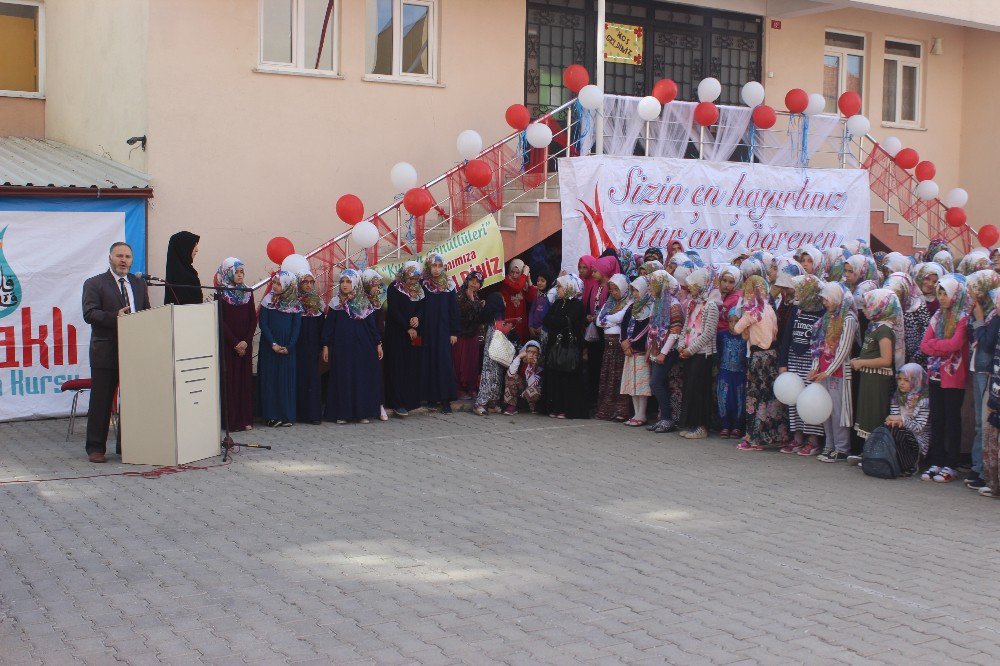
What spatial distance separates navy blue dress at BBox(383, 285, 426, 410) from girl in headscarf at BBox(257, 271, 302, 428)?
3.58 ft

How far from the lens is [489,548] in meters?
7.07

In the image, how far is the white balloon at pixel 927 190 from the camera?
646 inches

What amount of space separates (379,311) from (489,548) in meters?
5.69

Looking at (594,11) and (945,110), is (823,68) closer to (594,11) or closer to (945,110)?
(945,110)

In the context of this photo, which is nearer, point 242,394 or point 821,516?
point 821,516

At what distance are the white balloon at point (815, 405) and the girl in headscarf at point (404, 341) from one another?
4286mm

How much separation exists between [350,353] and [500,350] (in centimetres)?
169

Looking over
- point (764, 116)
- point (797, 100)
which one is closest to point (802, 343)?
point (764, 116)

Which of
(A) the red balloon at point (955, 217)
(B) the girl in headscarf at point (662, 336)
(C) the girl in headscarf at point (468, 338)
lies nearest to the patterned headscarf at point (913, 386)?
(B) the girl in headscarf at point (662, 336)

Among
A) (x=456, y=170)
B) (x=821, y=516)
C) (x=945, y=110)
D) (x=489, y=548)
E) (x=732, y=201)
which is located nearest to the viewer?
(x=489, y=548)

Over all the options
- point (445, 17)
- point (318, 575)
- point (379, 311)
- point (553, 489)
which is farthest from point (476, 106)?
point (318, 575)

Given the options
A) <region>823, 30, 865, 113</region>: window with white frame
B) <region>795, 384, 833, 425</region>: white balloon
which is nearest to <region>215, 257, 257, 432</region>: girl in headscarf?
<region>795, 384, 833, 425</region>: white balloon

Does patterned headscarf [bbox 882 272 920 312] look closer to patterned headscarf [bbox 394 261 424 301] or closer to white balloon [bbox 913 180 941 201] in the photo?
patterned headscarf [bbox 394 261 424 301]

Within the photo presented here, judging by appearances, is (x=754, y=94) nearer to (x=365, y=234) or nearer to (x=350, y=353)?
(x=365, y=234)
